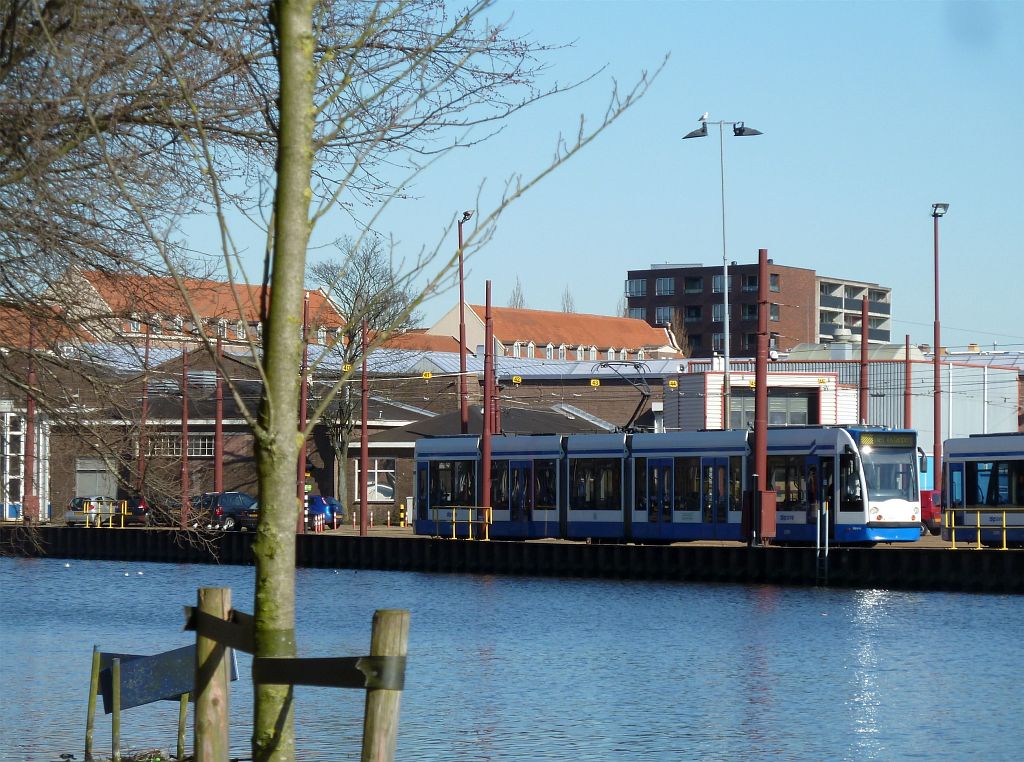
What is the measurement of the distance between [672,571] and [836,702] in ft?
66.9

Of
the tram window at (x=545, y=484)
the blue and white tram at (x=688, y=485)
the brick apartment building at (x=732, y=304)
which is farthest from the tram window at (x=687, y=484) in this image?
the brick apartment building at (x=732, y=304)

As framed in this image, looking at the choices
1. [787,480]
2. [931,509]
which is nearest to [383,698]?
[787,480]

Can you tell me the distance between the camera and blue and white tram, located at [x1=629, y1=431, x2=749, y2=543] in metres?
42.8

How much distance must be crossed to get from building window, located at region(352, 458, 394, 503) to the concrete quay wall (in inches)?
627

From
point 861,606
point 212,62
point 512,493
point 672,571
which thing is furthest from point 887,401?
point 212,62

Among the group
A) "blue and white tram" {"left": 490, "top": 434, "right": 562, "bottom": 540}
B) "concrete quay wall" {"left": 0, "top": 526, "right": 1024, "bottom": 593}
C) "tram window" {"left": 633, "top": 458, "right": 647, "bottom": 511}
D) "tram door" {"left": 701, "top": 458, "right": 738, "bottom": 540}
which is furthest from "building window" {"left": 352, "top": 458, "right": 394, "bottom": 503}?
"tram door" {"left": 701, "top": 458, "right": 738, "bottom": 540}

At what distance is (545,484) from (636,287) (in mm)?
122623

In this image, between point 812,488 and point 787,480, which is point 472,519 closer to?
point 787,480

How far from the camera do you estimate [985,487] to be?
41688mm

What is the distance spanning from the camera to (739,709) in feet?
65.3

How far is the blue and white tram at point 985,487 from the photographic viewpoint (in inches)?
1612

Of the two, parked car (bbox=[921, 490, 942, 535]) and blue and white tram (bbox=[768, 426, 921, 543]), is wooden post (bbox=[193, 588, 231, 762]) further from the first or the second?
parked car (bbox=[921, 490, 942, 535])

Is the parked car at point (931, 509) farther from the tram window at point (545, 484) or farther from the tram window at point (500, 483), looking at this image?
the tram window at point (500, 483)

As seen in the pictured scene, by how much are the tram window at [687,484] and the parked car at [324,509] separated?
807 inches
